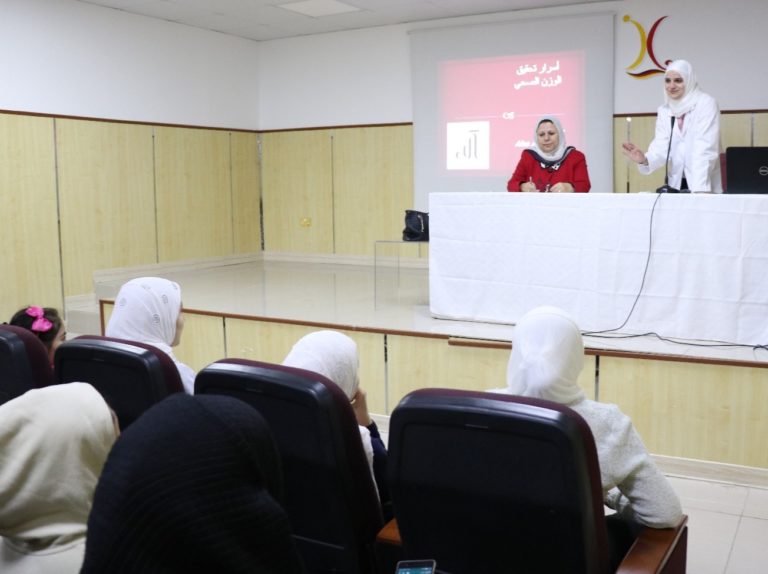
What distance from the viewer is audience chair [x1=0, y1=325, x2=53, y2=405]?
8.42ft

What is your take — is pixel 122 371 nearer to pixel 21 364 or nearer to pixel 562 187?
pixel 21 364

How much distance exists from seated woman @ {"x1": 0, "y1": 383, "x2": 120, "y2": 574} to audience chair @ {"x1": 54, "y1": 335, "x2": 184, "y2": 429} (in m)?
0.83

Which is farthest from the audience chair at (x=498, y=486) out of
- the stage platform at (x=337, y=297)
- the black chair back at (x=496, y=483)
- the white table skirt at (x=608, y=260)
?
the white table skirt at (x=608, y=260)

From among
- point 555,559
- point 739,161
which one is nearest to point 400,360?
point 739,161

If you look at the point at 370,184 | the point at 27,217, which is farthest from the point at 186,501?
the point at 370,184

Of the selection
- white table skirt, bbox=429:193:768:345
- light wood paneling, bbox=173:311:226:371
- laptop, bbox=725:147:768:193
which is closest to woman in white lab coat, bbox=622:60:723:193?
laptop, bbox=725:147:768:193

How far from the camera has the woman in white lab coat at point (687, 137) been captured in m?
4.76

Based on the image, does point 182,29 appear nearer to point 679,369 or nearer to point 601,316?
point 601,316

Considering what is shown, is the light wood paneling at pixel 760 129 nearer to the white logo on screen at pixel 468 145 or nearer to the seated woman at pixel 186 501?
the white logo on screen at pixel 468 145

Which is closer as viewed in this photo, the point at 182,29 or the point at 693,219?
the point at 693,219

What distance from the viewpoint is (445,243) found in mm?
4996

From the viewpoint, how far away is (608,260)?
4.39 m

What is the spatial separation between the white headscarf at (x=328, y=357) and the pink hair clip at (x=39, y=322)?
1213mm

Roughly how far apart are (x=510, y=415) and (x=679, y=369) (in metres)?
2.40
